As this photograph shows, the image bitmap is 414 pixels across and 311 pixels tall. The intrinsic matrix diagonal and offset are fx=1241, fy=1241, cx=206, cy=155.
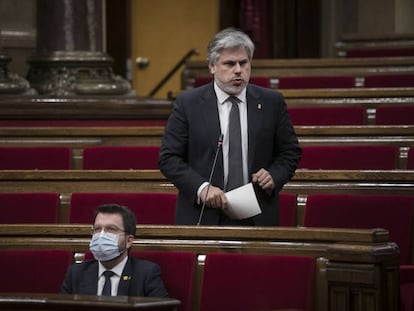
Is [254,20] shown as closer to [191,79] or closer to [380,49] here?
[380,49]

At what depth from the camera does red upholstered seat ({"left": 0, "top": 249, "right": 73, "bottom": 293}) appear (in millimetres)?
4070

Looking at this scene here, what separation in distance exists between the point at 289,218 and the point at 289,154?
2.04 feet

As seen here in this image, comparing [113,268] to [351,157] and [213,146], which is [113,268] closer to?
[213,146]

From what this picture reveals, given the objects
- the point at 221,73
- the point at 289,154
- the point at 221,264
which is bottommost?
the point at 221,264

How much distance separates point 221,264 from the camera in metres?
3.88

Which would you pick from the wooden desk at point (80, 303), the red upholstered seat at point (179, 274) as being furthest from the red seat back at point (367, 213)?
Answer: the wooden desk at point (80, 303)

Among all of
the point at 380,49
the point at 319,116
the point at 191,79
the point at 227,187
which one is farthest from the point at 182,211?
the point at 380,49

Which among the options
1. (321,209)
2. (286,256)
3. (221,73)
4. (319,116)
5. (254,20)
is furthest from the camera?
(254,20)

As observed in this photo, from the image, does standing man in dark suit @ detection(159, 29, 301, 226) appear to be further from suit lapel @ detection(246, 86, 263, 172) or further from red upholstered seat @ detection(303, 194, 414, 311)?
red upholstered seat @ detection(303, 194, 414, 311)

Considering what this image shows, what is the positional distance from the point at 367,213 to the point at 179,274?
1.13 metres

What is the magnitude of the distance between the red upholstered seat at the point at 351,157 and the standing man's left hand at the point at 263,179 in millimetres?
1608

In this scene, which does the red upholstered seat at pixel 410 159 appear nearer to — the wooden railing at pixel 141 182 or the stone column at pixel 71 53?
the wooden railing at pixel 141 182

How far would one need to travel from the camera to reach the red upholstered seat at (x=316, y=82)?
880cm

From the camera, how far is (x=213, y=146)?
4.32 metres
